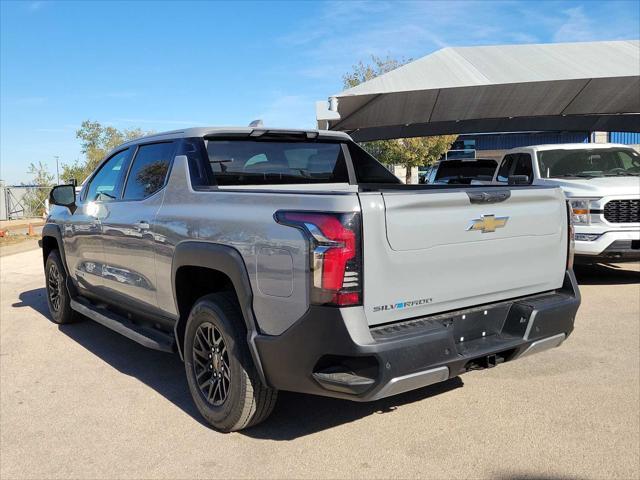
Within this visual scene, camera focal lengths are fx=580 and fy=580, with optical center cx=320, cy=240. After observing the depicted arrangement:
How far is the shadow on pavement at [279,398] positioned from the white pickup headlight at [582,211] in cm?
400

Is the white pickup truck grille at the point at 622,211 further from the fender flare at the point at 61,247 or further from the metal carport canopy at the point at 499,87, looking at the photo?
the fender flare at the point at 61,247

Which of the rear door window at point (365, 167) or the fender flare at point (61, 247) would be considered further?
the fender flare at point (61, 247)

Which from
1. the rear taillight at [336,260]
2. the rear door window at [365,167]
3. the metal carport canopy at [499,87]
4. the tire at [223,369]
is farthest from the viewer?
the metal carport canopy at [499,87]

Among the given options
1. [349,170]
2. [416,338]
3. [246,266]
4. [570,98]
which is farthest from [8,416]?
[570,98]

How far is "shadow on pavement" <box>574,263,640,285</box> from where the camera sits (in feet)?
27.1

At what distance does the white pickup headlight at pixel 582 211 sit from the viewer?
7.46 m

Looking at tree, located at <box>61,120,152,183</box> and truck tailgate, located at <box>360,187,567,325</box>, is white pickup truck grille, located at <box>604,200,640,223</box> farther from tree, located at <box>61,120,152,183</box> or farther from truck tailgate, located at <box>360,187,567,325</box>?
tree, located at <box>61,120,152,183</box>

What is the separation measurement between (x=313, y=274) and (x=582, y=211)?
5.87 metres

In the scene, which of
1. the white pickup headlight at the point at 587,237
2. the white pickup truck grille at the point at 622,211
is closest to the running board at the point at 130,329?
the white pickup headlight at the point at 587,237

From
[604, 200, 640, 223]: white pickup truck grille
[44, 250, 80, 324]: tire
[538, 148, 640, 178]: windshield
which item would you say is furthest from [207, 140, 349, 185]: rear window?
[538, 148, 640, 178]: windshield

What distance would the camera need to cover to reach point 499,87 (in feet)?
44.7

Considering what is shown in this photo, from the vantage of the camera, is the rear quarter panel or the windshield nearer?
the rear quarter panel

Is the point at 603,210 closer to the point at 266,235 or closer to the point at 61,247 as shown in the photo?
the point at 266,235

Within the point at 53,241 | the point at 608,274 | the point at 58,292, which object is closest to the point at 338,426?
the point at 58,292
